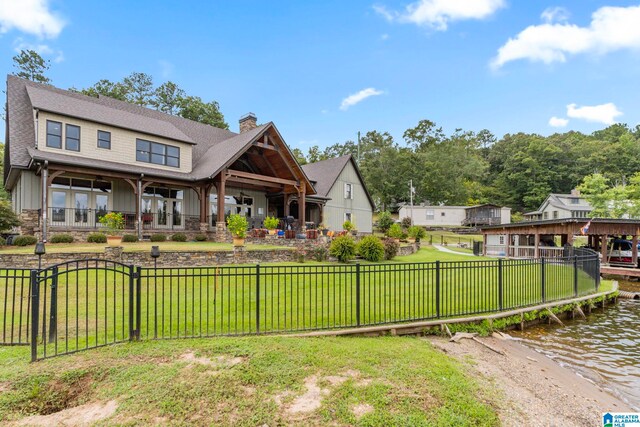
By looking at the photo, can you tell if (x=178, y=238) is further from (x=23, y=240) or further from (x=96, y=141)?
(x=96, y=141)

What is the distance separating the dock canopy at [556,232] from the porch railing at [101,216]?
20028 mm

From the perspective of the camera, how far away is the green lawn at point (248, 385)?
3543 mm

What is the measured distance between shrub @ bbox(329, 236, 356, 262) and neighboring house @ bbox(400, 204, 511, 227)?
31497 mm

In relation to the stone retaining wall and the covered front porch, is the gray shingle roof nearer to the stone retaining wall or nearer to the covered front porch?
the covered front porch

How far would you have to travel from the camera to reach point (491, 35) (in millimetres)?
17500

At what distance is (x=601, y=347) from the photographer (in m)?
7.55

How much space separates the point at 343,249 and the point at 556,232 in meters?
13.7

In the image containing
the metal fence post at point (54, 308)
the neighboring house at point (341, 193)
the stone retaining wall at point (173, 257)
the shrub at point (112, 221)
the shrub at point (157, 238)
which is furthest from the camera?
the neighboring house at point (341, 193)

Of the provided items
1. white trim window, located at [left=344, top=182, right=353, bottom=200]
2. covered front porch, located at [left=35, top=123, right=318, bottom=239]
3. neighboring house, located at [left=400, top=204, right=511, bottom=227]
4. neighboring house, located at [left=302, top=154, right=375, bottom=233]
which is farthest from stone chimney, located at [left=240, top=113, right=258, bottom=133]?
neighboring house, located at [left=400, top=204, right=511, bottom=227]

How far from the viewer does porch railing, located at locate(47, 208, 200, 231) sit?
1571 cm

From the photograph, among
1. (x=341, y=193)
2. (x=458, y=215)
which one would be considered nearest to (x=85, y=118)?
(x=341, y=193)

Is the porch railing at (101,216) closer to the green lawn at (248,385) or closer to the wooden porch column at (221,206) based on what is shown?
the wooden porch column at (221,206)

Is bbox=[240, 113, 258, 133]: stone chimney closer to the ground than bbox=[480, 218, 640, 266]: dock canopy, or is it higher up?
higher up

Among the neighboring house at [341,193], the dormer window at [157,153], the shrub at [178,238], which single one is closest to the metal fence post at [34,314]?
the shrub at [178,238]
